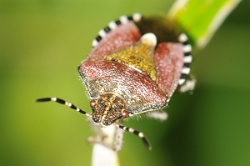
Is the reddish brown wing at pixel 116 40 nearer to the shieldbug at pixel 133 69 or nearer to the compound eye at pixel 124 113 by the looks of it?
the shieldbug at pixel 133 69

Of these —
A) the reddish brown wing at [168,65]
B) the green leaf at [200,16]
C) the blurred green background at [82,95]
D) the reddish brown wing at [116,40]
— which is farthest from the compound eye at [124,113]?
the blurred green background at [82,95]

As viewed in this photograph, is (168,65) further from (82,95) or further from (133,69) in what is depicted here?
(82,95)

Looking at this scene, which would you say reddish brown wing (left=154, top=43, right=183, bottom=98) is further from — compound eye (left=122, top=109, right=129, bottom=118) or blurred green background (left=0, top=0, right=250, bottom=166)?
blurred green background (left=0, top=0, right=250, bottom=166)

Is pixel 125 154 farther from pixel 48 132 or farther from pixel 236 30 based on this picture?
pixel 236 30

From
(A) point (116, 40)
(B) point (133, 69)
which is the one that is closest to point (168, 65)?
(B) point (133, 69)

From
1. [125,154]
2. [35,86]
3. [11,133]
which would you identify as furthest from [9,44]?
[125,154]
